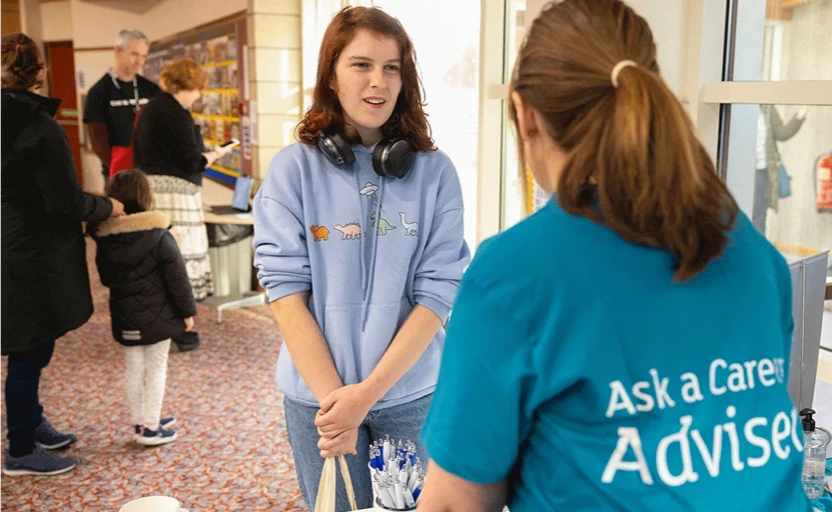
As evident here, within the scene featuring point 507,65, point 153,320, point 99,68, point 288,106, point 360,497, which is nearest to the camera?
point 360,497

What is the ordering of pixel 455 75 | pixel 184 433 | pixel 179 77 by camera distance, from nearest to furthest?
pixel 184 433 → pixel 455 75 → pixel 179 77

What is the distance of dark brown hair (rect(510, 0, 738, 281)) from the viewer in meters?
0.76

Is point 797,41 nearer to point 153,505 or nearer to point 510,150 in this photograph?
point 510,150

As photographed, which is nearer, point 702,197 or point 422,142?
point 702,197

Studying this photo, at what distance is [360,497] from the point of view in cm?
162

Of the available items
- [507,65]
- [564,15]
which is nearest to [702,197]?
[564,15]

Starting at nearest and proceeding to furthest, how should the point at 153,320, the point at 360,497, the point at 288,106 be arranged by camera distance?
the point at 360,497, the point at 153,320, the point at 288,106

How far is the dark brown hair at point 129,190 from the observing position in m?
3.55

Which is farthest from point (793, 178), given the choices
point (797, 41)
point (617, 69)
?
point (617, 69)

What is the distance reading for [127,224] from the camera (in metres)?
3.46

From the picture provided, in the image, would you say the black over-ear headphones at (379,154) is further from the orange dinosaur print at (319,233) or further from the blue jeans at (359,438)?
the blue jeans at (359,438)

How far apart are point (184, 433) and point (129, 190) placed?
1164 mm

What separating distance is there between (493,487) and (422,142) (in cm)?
96

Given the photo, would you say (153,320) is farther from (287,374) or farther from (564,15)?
(564,15)
